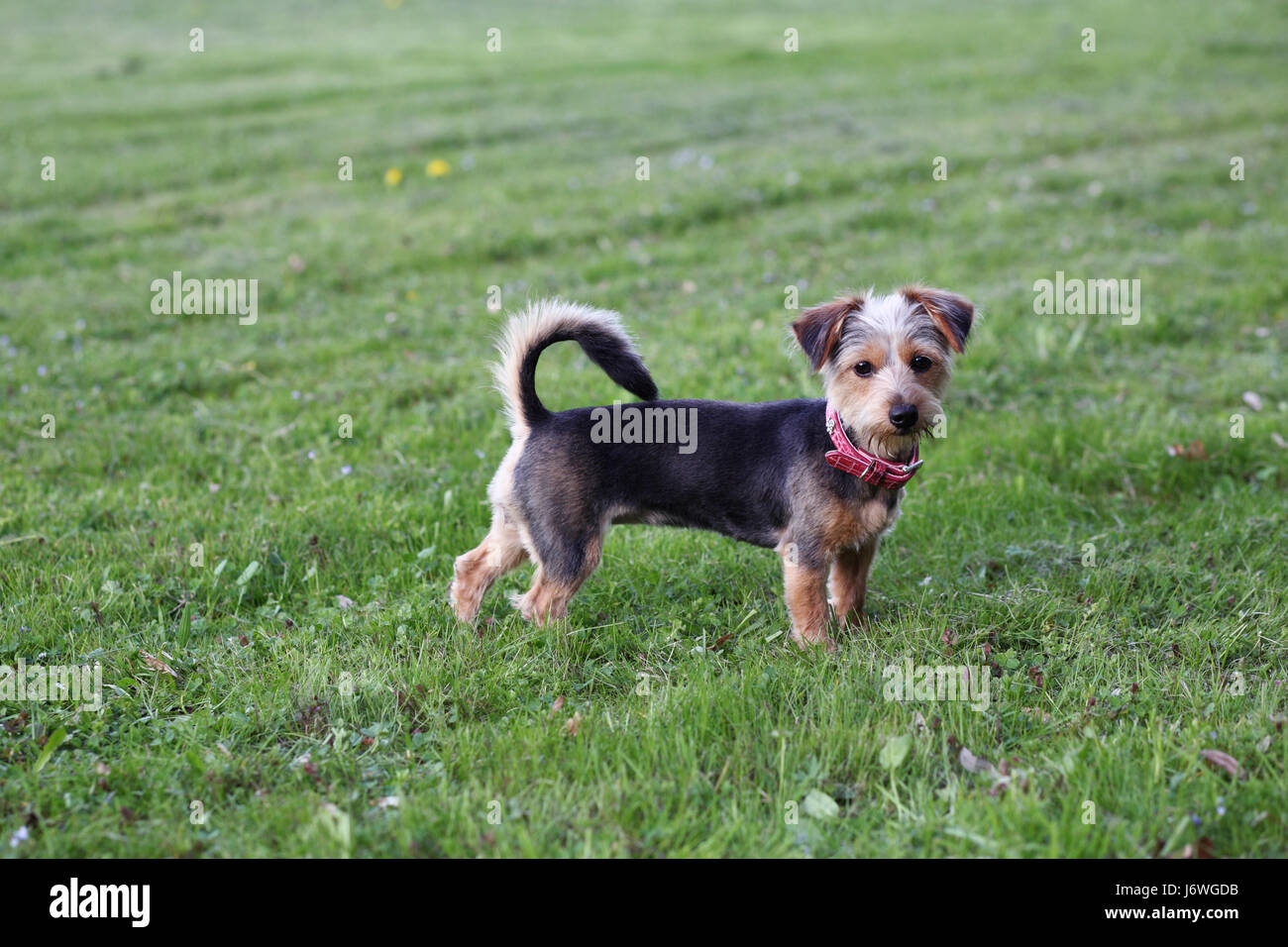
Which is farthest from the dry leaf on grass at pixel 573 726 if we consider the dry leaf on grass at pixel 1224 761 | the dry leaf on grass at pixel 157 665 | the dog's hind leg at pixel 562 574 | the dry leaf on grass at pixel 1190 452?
the dry leaf on grass at pixel 1190 452

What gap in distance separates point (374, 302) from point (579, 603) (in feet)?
19.5

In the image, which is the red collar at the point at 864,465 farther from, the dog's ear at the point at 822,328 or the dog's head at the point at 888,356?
the dog's ear at the point at 822,328

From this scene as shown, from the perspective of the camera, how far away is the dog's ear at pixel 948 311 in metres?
4.95

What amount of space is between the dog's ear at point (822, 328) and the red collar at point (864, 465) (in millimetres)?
325

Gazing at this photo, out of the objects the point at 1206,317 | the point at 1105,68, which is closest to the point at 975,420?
the point at 1206,317

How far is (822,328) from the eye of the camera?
497 cm

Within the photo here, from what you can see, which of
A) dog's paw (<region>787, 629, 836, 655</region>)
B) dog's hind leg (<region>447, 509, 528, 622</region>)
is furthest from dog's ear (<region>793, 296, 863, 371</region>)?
dog's hind leg (<region>447, 509, 528, 622</region>)

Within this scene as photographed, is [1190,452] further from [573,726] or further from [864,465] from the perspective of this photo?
[573,726]

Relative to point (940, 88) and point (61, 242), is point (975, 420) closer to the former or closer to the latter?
point (61, 242)

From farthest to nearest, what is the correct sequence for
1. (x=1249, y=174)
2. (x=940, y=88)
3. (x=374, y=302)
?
1. (x=940, y=88)
2. (x=1249, y=174)
3. (x=374, y=302)

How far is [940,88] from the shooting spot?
805 inches

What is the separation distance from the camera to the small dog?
16.0ft
